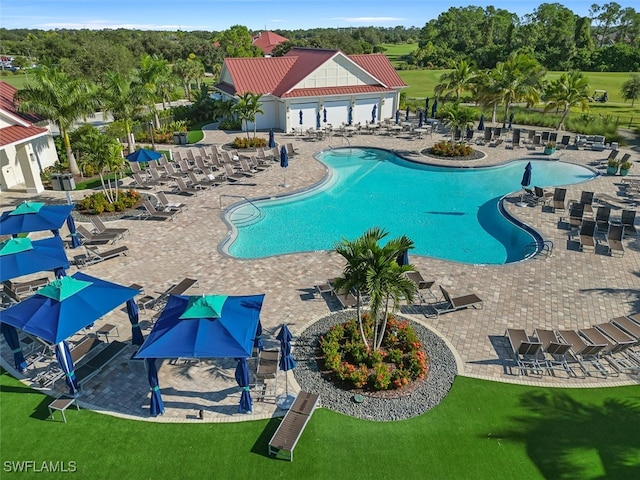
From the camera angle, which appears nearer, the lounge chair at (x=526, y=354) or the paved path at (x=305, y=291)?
the paved path at (x=305, y=291)

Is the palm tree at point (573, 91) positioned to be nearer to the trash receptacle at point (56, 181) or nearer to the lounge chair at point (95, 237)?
the lounge chair at point (95, 237)

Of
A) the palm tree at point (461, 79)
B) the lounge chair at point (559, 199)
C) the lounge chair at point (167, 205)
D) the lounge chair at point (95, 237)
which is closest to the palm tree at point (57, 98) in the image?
the lounge chair at point (167, 205)

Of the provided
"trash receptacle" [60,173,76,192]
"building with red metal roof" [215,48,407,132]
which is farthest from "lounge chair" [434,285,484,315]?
"building with red metal roof" [215,48,407,132]

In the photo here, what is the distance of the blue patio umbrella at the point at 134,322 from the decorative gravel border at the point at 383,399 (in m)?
4.39

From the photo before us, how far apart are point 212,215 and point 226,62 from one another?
76.2 feet

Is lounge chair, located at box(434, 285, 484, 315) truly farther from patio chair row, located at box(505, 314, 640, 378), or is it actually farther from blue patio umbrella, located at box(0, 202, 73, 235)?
blue patio umbrella, located at box(0, 202, 73, 235)

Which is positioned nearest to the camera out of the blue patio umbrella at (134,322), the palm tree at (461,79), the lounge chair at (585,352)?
the lounge chair at (585,352)

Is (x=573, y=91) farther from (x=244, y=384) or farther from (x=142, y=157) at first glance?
(x=244, y=384)

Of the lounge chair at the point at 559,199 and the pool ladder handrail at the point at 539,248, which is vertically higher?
the lounge chair at the point at 559,199

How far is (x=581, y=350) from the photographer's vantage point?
37.8 ft

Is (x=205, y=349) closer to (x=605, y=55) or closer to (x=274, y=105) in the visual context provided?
(x=274, y=105)

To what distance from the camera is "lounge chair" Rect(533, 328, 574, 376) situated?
1143cm

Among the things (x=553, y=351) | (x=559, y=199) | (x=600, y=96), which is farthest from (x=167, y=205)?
(x=600, y=96)

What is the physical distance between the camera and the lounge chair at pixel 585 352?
37.4 feet
